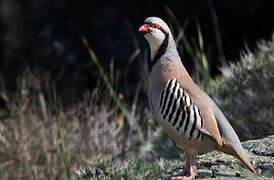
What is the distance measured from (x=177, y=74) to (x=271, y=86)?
2.26m

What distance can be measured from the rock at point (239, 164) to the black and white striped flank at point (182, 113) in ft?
1.05

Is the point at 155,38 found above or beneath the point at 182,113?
above

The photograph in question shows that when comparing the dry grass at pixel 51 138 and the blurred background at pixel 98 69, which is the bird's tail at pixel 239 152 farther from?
the dry grass at pixel 51 138

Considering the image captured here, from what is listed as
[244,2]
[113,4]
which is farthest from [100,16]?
[244,2]

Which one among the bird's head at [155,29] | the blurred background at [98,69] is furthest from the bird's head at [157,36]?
the blurred background at [98,69]

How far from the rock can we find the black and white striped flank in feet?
1.05

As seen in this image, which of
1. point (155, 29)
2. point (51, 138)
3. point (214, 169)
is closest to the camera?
point (214, 169)

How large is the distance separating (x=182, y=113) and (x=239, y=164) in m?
0.70

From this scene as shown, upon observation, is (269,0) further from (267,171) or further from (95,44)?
(267,171)

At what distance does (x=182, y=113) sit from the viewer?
338cm

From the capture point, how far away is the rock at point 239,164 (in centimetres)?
342

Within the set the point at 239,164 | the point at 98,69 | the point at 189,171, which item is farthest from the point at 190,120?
the point at 98,69

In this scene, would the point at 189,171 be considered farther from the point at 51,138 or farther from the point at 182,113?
the point at 51,138

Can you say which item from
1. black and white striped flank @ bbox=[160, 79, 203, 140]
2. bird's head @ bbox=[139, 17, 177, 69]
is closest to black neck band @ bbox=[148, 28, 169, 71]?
bird's head @ bbox=[139, 17, 177, 69]
